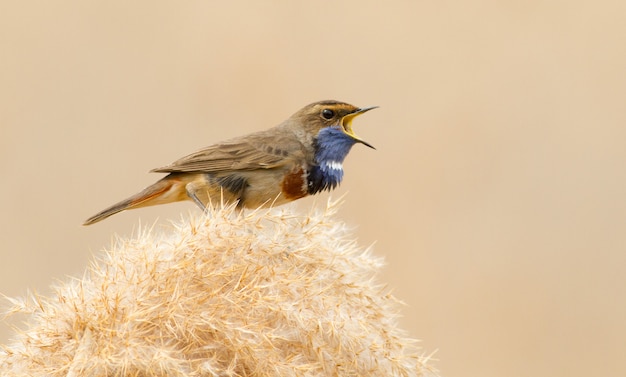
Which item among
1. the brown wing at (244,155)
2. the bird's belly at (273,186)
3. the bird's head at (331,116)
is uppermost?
the bird's head at (331,116)

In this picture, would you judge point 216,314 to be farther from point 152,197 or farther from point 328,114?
point 328,114

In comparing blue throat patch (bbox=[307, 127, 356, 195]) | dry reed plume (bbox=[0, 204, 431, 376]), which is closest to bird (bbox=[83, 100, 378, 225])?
blue throat patch (bbox=[307, 127, 356, 195])

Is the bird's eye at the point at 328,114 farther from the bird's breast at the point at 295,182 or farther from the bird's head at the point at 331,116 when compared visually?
the bird's breast at the point at 295,182

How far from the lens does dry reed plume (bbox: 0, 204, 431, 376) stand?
149 cm

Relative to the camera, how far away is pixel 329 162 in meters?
2.79

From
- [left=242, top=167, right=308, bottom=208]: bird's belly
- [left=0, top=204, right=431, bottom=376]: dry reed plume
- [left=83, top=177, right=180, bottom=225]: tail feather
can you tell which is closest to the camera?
[left=0, top=204, right=431, bottom=376]: dry reed plume

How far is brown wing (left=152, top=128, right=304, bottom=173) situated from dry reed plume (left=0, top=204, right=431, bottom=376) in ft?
3.14

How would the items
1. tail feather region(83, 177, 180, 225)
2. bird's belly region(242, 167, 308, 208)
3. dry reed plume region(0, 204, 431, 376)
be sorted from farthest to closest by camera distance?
bird's belly region(242, 167, 308, 208) → tail feather region(83, 177, 180, 225) → dry reed plume region(0, 204, 431, 376)

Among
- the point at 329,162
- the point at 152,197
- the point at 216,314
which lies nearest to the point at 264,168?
the point at 329,162

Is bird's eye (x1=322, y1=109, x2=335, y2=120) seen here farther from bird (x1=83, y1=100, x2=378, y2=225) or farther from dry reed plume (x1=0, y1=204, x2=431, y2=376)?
dry reed plume (x1=0, y1=204, x2=431, y2=376)

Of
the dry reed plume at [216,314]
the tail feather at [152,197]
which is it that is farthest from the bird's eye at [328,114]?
the dry reed plume at [216,314]

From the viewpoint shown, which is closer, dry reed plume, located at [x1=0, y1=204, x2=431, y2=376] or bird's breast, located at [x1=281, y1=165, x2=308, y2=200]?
dry reed plume, located at [x1=0, y1=204, x2=431, y2=376]

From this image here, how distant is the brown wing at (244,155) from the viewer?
2.71 metres

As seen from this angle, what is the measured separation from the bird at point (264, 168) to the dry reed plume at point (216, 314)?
3.14 ft
